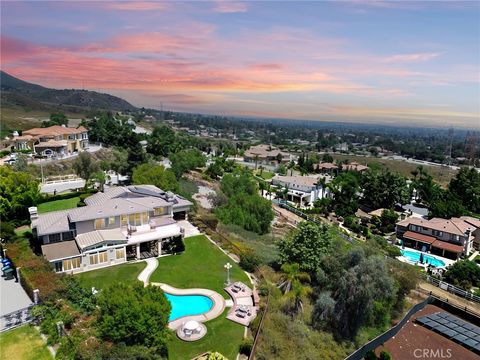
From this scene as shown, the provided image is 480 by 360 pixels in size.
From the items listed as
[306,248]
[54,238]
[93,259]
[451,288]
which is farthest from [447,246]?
[54,238]

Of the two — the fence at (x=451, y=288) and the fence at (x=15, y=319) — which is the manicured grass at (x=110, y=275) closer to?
the fence at (x=15, y=319)

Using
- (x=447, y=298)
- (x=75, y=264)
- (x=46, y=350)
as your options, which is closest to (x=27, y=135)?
(x=75, y=264)

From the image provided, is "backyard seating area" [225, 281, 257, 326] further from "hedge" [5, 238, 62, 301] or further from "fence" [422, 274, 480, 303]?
"fence" [422, 274, 480, 303]

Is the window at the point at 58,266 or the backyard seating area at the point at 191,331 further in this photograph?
the window at the point at 58,266

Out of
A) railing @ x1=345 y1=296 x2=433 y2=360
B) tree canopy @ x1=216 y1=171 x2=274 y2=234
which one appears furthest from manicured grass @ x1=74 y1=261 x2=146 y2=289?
tree canopy @ x1=216 y1=171 x2=274 y2=234

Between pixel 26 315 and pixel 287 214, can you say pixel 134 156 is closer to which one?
pixel 287 214

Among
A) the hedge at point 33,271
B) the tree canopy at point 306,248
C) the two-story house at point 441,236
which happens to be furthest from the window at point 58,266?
the two-story house at point 441,236

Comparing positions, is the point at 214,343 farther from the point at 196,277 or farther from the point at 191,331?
the point at 196,277
